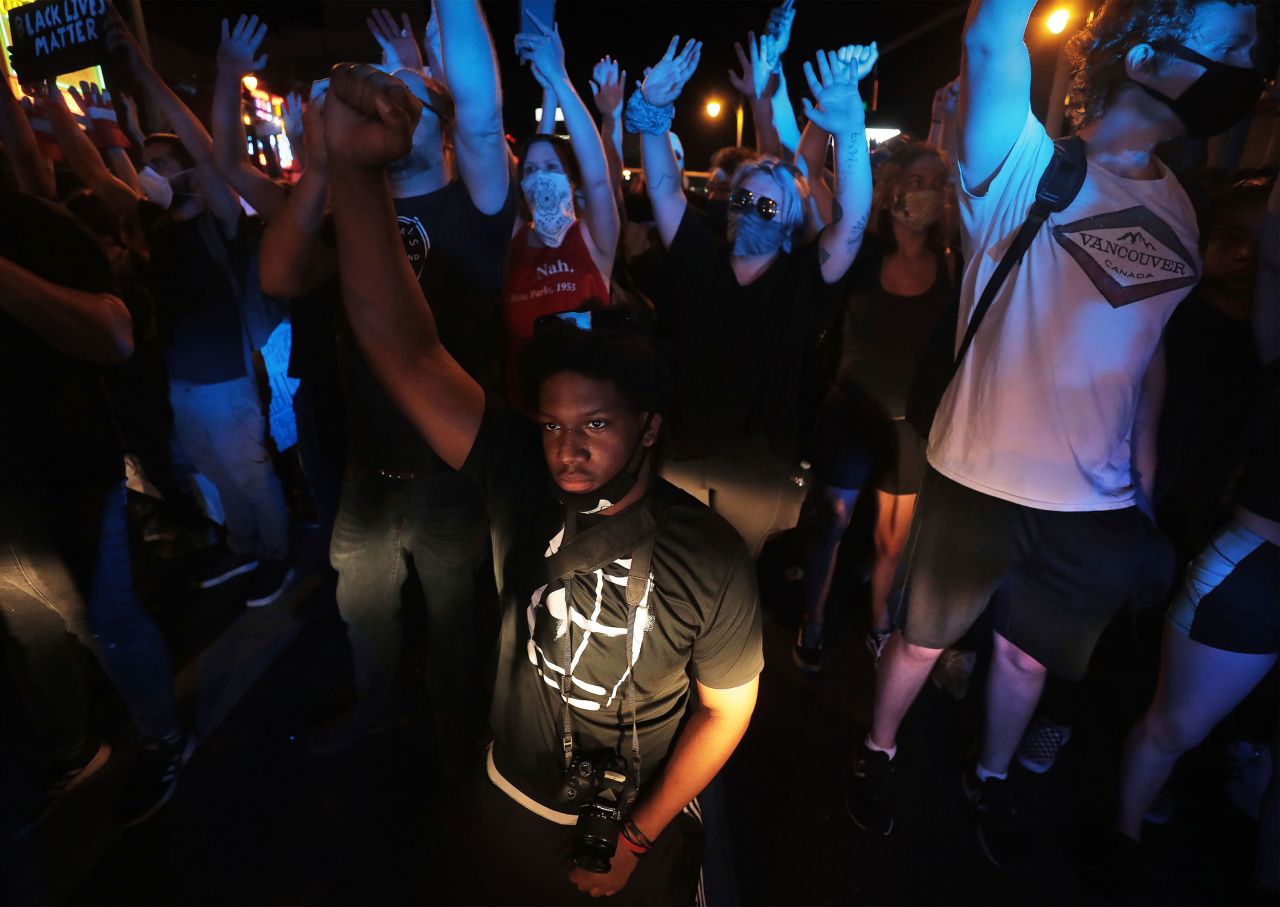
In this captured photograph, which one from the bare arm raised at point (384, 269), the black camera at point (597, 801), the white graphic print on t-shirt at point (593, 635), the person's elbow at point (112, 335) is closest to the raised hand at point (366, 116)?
the bare arm raised at point (384, 269)

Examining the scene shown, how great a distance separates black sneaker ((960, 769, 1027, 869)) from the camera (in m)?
2.11

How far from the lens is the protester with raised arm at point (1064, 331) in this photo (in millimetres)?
1612

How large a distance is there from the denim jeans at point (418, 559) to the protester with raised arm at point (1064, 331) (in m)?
1.47

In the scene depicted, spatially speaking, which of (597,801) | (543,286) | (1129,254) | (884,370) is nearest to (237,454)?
(543,286)

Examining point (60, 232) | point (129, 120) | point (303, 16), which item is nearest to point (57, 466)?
Result: point (60, 232)

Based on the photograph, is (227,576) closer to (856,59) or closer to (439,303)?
(439,303)

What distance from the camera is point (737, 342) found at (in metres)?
2.58

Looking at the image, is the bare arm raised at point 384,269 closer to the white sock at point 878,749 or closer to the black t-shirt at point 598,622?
the black t-shirt at point 598,622

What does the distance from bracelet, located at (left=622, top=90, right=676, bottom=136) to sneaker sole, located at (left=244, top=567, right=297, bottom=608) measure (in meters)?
2.84

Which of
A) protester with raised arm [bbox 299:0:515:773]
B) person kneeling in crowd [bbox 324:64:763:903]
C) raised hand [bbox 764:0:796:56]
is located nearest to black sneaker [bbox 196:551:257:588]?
protester with raised arm [bbox 299:0:515:773]

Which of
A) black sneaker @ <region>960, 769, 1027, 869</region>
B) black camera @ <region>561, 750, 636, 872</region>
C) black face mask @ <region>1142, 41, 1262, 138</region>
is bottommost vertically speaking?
black sneaker @ <region>960, 769, 1027, 869</region>

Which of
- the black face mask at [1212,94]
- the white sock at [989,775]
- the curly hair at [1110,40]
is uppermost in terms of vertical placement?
the curly hair at [1110,40]

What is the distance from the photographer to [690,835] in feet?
5.17

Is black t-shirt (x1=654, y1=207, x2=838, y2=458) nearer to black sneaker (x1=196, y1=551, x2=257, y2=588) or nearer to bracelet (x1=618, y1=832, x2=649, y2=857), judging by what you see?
bracelet (x1=618, y1=832, x2=649, y2=857)
